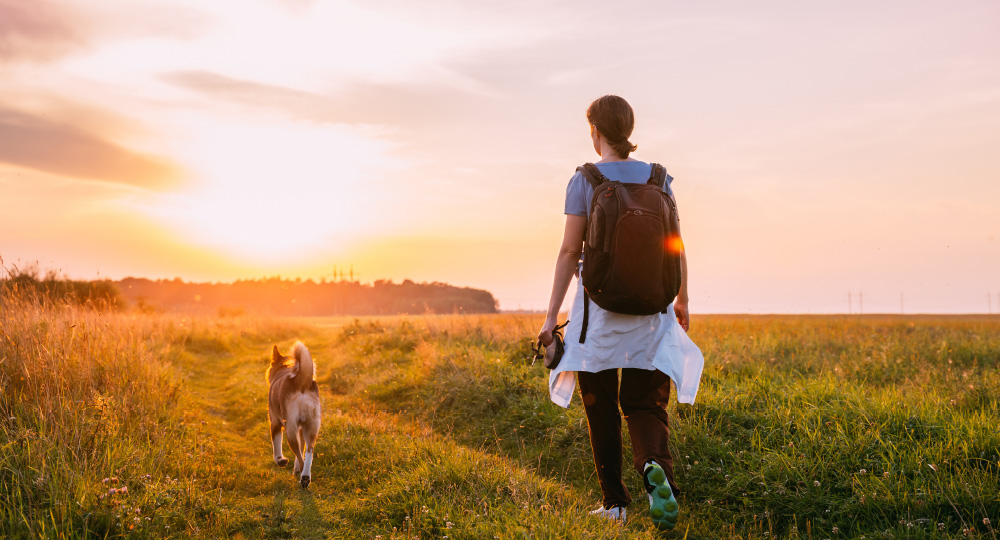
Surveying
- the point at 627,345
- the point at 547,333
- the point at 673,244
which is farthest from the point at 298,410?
the point at 673,244

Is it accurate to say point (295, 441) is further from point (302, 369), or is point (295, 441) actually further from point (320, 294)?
point (320, 294)

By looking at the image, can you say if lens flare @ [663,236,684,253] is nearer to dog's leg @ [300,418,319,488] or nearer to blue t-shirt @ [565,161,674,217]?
blue t-shirt @ [565,161,674,217]

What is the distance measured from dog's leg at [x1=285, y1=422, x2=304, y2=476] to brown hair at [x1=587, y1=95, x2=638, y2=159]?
3.80m

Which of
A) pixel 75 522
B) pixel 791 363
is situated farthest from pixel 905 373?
pixel 75 522

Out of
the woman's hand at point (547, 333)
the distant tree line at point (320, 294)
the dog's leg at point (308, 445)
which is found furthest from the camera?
the distant tree line at point (320, 294)

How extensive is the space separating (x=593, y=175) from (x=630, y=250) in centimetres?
54

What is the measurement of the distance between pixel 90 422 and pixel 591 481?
411 cm

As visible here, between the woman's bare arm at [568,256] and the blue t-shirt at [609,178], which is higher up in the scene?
the blue t-shirt at [609,178]

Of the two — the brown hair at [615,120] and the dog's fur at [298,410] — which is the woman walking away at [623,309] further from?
the dog's fur at [298,410]

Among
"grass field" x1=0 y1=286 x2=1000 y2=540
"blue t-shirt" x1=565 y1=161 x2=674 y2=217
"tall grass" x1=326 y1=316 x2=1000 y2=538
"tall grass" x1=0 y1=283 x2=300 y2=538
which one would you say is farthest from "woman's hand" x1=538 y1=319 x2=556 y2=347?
"tall grass" x1=0 y1=283 x2=300 y2=538

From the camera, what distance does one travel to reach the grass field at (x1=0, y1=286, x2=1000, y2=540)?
356 centimetres

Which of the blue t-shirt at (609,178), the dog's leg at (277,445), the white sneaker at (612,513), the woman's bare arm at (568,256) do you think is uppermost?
the blue t-shirt at (609,178)

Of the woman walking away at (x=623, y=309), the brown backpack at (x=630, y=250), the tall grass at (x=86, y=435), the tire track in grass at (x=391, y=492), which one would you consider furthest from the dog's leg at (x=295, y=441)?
the brown backpack at (x=630, y=250)

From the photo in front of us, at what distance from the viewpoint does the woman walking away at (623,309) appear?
329 cm
